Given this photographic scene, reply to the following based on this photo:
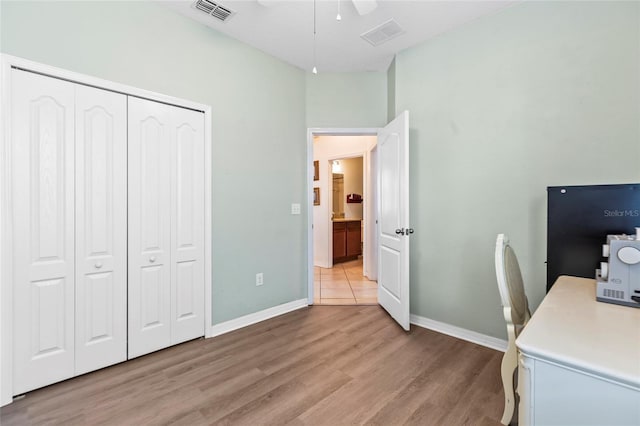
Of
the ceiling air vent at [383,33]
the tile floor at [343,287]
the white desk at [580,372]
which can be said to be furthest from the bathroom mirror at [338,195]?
the white desk at [580,372]

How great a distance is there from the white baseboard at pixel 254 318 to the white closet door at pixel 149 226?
41 cm

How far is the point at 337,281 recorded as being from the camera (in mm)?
4699

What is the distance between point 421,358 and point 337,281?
97.8 inches

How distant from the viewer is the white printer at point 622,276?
125 centimetres

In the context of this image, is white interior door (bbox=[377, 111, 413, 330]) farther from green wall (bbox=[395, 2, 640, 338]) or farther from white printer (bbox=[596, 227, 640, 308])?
white printer (bbox=[596, 227, 640, 308])

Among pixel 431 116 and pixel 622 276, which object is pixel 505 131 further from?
pixel 622 276

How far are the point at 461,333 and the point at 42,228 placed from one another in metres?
3.33

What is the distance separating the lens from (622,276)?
1.27 metres

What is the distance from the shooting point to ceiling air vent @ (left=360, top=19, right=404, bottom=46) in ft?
8.47

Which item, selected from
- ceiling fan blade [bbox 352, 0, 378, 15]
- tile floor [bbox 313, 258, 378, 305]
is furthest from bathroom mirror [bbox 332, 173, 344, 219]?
ceiling fan blade [bbox 352, 0, 378, 15]

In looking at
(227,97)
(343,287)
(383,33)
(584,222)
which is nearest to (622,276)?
(584,222)

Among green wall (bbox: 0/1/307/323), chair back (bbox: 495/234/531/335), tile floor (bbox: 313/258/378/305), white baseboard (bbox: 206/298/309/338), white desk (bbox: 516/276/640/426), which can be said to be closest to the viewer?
white desk (bbox: 516/276/640/426)

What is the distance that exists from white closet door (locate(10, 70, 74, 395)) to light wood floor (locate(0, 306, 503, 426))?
10.0 inches

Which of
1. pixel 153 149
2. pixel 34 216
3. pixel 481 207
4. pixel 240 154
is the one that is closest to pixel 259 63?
pixel 240 154
